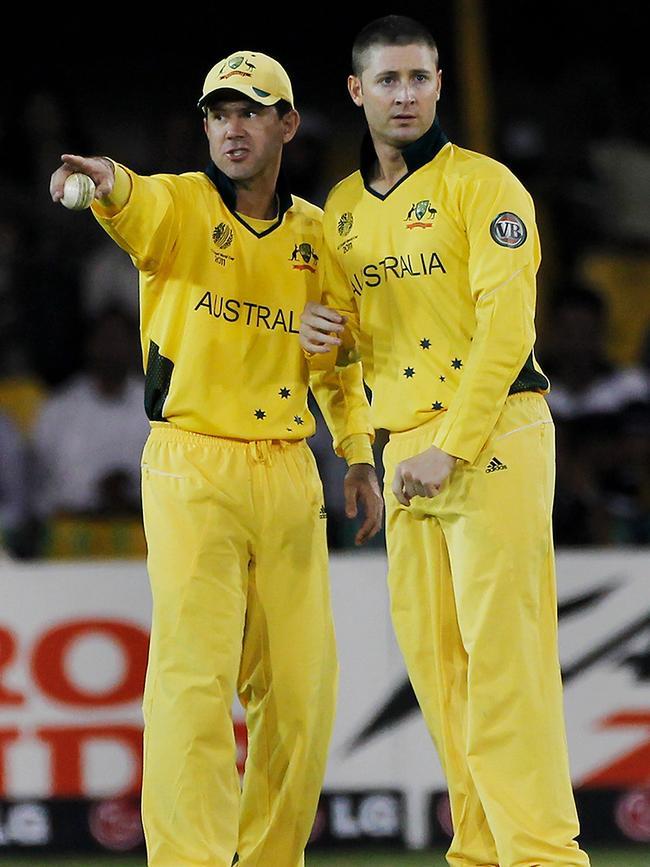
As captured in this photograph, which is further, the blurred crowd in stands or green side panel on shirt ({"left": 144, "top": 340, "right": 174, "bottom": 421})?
the blurred crowd in stands

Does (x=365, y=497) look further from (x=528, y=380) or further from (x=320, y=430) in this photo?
(x=320, y=430)

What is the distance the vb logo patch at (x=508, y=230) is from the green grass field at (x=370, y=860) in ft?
7.32

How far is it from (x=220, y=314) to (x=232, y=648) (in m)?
0.86

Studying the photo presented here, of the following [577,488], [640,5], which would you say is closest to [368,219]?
[577,488]

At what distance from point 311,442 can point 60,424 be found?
112 cm

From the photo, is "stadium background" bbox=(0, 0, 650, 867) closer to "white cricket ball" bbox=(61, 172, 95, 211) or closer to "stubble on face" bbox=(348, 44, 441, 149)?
"stubble on face" bbox=(348, 44, 441, 149)

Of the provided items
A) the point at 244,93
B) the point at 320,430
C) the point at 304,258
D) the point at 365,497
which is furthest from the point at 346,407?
the point at 320,430

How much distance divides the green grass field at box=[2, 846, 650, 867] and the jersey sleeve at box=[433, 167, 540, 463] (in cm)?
190

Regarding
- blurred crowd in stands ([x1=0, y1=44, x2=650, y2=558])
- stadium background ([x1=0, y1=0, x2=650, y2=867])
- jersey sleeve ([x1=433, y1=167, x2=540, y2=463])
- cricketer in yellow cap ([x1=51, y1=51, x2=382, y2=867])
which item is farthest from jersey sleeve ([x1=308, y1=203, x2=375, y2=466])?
blurred crowd in stands ([x1=0, y1=44, x2=650, y2=558])

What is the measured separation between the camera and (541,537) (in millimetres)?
4012

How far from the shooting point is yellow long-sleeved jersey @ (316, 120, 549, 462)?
3920mm


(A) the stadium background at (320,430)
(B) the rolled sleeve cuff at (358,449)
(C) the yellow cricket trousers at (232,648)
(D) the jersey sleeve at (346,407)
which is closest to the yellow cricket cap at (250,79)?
(D) the jersey sleeve at (346,407)

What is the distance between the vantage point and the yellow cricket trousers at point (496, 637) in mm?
3906

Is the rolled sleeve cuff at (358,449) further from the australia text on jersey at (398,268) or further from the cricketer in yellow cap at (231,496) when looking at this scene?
the australia text on jersey at (398,268)
